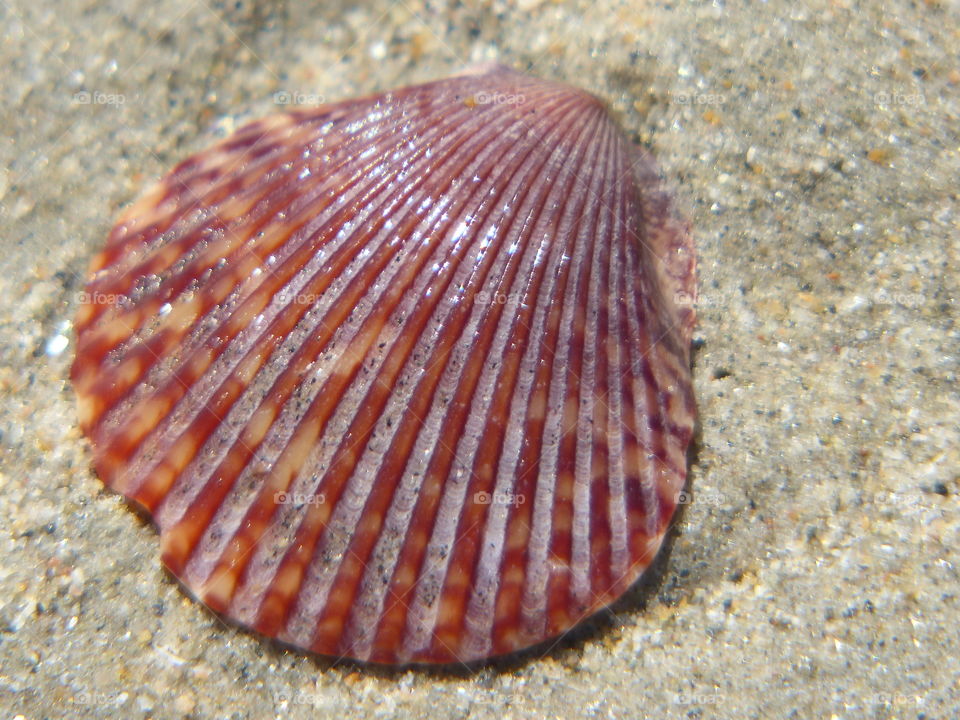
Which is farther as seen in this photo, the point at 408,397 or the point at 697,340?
the point at 697,340

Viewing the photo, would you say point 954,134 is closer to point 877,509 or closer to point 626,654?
point 877,509

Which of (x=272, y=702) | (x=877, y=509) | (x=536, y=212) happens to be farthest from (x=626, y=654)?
(x=536, y=212)

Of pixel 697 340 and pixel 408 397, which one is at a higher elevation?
pixel 408 397
